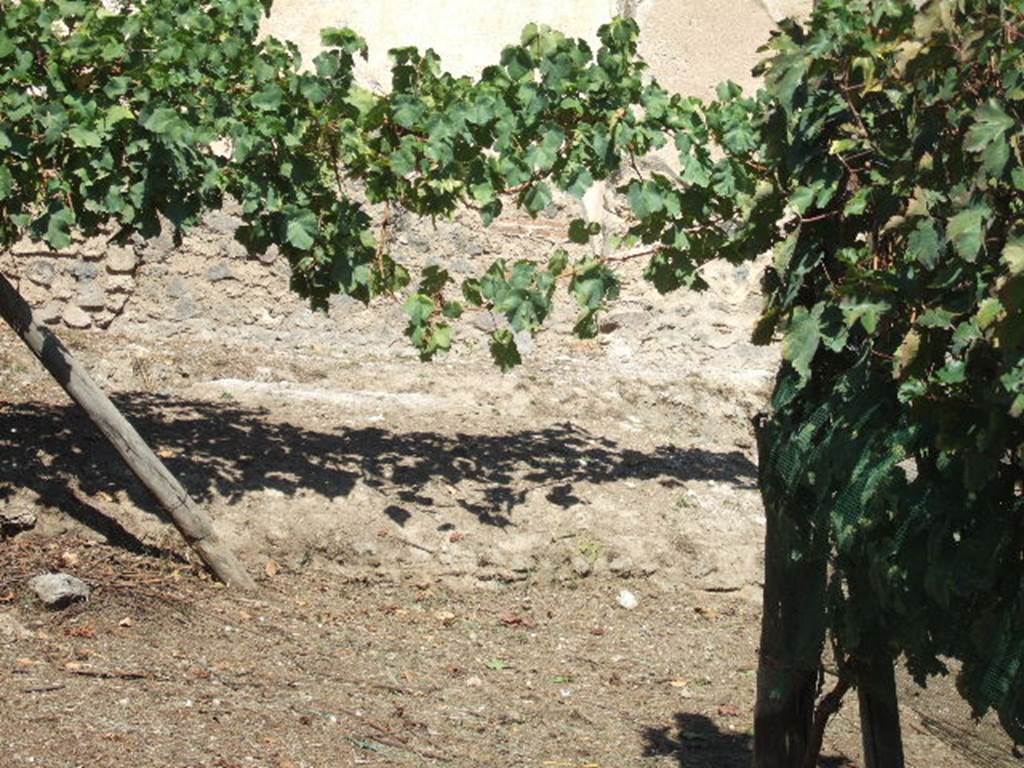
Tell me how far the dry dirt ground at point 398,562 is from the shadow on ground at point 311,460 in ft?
0.05

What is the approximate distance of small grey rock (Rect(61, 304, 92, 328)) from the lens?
27.7 feet

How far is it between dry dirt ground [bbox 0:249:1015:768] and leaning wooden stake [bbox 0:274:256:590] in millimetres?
233

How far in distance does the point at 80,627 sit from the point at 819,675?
266cm

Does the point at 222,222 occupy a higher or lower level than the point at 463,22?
lower

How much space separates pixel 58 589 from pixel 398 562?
1.45 meters

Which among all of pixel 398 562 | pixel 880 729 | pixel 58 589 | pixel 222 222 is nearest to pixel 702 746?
pixel 880 729

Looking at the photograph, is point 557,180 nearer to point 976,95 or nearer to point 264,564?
point 264,564

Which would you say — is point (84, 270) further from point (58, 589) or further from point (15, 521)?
point (58, 589)

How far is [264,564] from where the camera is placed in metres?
6.24

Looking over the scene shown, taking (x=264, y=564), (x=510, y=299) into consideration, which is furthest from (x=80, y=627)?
(x=510, y=299)

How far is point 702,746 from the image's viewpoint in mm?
5160

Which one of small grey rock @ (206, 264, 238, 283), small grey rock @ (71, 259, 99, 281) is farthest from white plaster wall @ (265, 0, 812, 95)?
small grey rock @ (71, 259, 99, 281)

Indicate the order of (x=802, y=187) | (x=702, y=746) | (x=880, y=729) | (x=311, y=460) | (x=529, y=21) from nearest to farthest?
1. (x=802, y=187)
2. (x=880, y=729)
3. (x=702, y=746)
4. (x=311, y=460)
5. (x=529, y=21)

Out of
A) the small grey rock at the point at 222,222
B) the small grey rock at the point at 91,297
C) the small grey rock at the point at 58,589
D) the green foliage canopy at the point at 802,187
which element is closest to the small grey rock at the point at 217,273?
the small grey rock at the point at 222,222
